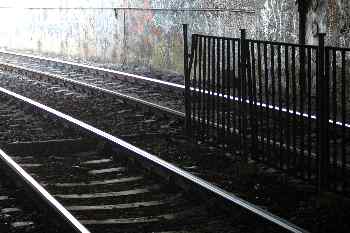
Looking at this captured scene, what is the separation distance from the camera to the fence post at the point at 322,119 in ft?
22.8

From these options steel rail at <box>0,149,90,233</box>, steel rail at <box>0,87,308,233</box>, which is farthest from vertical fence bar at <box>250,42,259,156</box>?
steel rail at <box>0,149,90,233</box>

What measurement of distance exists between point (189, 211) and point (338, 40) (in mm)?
6810

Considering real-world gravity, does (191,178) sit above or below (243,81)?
below

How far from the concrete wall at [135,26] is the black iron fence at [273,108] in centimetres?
378

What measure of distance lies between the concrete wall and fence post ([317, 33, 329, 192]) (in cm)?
562

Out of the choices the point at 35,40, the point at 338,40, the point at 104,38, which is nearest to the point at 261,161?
the point at 338,40

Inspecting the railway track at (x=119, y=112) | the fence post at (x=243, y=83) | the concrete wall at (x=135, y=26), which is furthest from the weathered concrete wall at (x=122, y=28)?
the fence post at (x=243, y=83)

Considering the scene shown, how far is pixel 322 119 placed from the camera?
700 centimetres

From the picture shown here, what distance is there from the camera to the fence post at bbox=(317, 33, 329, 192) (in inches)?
274

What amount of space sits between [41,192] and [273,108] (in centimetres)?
287

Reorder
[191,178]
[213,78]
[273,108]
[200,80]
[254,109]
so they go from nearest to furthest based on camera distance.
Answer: [191,178]
[273,108]
[254,109]
[213,78]
[200,80]

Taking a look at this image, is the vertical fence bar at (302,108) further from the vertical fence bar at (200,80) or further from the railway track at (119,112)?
the vertical fence bar at (200,80)

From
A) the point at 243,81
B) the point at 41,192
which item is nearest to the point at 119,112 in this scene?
the point at 243,81

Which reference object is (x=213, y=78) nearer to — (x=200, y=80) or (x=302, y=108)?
(x=200, y=80)
